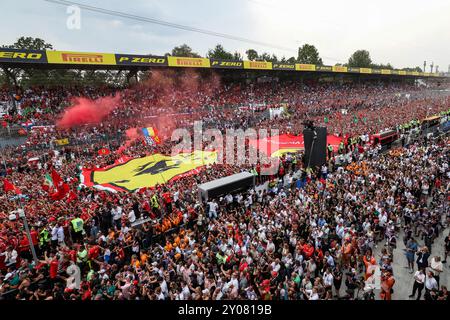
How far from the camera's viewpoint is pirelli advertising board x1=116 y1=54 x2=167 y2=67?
95.7 ft

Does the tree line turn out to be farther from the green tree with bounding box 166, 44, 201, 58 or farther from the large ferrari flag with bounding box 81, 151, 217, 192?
the large ferrari flag with bounding box 81, 151, 217, 192

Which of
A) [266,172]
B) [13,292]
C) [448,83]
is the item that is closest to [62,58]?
[266,172]

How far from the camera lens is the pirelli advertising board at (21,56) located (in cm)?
2267

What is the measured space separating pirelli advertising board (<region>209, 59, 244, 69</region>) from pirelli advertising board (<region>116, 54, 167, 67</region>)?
6427 mm

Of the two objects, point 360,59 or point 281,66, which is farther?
point 360,59

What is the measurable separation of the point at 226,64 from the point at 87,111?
17744 millimetres

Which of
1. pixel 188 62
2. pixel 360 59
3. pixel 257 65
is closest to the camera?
pixel 188 62

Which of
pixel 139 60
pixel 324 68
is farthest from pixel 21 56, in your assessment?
pixel 324 68

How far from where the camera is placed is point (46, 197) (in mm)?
13352

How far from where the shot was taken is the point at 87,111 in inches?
1081

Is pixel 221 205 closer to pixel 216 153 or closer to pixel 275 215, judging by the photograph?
pixel 275 215

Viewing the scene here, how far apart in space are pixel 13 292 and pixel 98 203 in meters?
4.78

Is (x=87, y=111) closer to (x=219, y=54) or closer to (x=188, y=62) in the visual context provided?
(x=188, y=62)
